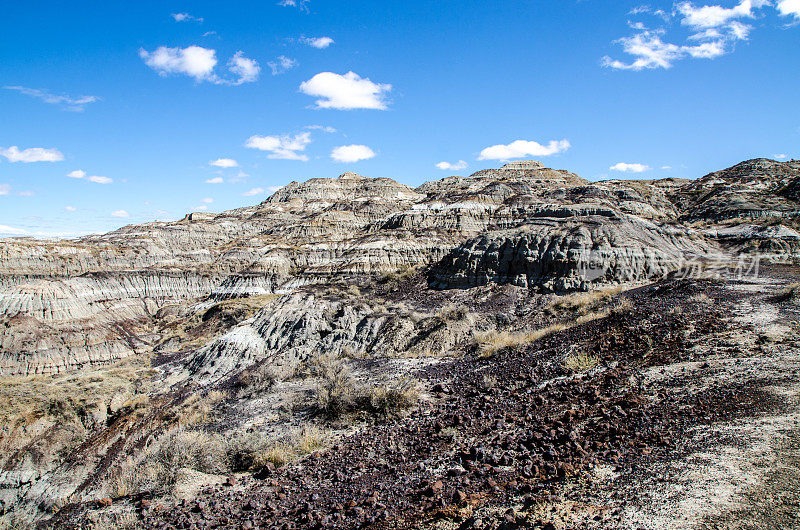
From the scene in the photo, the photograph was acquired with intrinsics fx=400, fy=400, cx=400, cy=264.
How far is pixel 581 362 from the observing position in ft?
33.4

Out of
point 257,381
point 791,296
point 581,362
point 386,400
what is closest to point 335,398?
point 386,400

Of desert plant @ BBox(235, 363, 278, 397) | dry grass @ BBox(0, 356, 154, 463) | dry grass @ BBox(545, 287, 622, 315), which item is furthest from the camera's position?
dry grass @ BBox(0, 356, 154, 463)

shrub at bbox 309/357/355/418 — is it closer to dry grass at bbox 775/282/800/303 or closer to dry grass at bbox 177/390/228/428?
dry grass at bbox 177/390/228/428

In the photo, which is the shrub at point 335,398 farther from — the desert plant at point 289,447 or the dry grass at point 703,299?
the dry grass at point 703,299

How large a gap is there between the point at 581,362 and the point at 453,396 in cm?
337

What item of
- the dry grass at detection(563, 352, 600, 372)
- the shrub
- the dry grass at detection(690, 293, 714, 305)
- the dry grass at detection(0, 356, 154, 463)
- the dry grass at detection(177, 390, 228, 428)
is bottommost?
the dry grass at detection(0, 356, 154, 463)

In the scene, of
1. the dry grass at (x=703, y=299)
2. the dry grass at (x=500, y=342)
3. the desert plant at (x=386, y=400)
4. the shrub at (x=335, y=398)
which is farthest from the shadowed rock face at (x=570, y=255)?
the shrub at (x=335, y=398)

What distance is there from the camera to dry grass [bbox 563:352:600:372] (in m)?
9.91

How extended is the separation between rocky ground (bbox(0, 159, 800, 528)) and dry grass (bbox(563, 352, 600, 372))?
0.05 m

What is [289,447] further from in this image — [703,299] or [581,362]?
[703,299]

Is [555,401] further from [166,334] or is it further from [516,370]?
[166,334]

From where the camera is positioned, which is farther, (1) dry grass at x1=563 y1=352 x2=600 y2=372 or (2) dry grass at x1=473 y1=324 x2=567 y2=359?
(2) dry grass at x1=473 y1=324 x2=567 y2=359

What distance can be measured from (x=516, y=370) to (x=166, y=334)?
149 ft

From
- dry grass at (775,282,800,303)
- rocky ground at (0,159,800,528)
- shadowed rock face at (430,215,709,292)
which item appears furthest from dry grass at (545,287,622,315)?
dry grass at (775,282,800,303)
